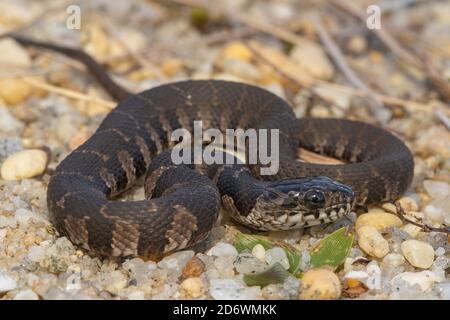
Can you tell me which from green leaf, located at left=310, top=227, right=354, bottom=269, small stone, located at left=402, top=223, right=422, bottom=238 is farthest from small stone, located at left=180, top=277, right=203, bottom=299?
small stone, located at left=402, top=223, right=422, bottom=238

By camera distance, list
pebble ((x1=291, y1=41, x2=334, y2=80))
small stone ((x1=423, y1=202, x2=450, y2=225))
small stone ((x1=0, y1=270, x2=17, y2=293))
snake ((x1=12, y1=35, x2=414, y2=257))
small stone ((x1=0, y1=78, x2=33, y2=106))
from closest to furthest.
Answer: small stone ((x1=0, y1=270, x2=17, y2=293))
snake ((x1=12, y1=35, x2=414, y2=257))
small stone ((x1=423, y1=202, x2=450, y2=225))
small stone ((x1=0, y1=78, x2=33, y2=106))
pebble ((x1=291, y1=41, x2=334, y2=80))

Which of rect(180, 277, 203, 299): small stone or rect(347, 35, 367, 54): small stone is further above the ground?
rect(347, 35, 367, 54): small stone

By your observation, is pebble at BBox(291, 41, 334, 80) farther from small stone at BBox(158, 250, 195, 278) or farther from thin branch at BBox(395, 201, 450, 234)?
small stone at BBox(158, 250, 195, 278)

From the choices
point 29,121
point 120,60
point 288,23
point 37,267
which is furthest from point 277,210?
point 288,23

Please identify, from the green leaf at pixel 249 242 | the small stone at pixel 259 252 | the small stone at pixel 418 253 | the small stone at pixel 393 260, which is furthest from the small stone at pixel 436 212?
the small stone at pixel 259 252

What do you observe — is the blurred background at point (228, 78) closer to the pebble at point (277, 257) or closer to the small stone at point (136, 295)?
the small stone at point (136, 295)

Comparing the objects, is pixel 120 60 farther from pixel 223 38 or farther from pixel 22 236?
pixel 22 236

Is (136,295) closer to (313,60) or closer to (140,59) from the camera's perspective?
(140,59)

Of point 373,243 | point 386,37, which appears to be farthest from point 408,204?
point 386,37
